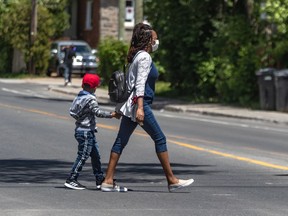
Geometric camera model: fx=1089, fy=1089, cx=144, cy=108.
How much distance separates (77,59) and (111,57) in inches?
412

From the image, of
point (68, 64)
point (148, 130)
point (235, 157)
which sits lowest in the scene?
point (68, 64)

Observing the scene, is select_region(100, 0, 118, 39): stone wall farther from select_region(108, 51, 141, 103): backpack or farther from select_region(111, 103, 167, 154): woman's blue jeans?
select_region(108, 51, 141, 103): backpack

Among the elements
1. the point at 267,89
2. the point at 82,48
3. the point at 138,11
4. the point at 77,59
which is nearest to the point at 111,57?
the point at 138,11

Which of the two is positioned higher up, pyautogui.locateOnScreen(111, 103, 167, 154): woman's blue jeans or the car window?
pyautogui.locateOnScreen(111, 103, 167, 154): woman's blue jeans

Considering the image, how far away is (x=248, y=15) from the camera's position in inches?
1373

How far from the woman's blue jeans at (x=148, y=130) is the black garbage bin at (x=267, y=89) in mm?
19295

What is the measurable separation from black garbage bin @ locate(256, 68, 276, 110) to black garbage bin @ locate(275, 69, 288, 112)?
25 centimetres

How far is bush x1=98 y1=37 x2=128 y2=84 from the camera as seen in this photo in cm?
4169

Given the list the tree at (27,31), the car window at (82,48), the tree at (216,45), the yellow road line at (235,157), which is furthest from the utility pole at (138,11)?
the yellow road line at (235,157)

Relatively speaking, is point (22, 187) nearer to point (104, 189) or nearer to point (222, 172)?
point (104, 189)

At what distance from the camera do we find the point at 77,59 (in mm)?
52094

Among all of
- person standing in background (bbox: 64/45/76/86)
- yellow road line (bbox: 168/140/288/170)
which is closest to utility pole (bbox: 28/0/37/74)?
person standing in background (bbox: 64/45/76/86)

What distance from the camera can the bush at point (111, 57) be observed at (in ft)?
137

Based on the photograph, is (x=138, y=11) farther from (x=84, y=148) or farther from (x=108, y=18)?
(x=84, y=148)
